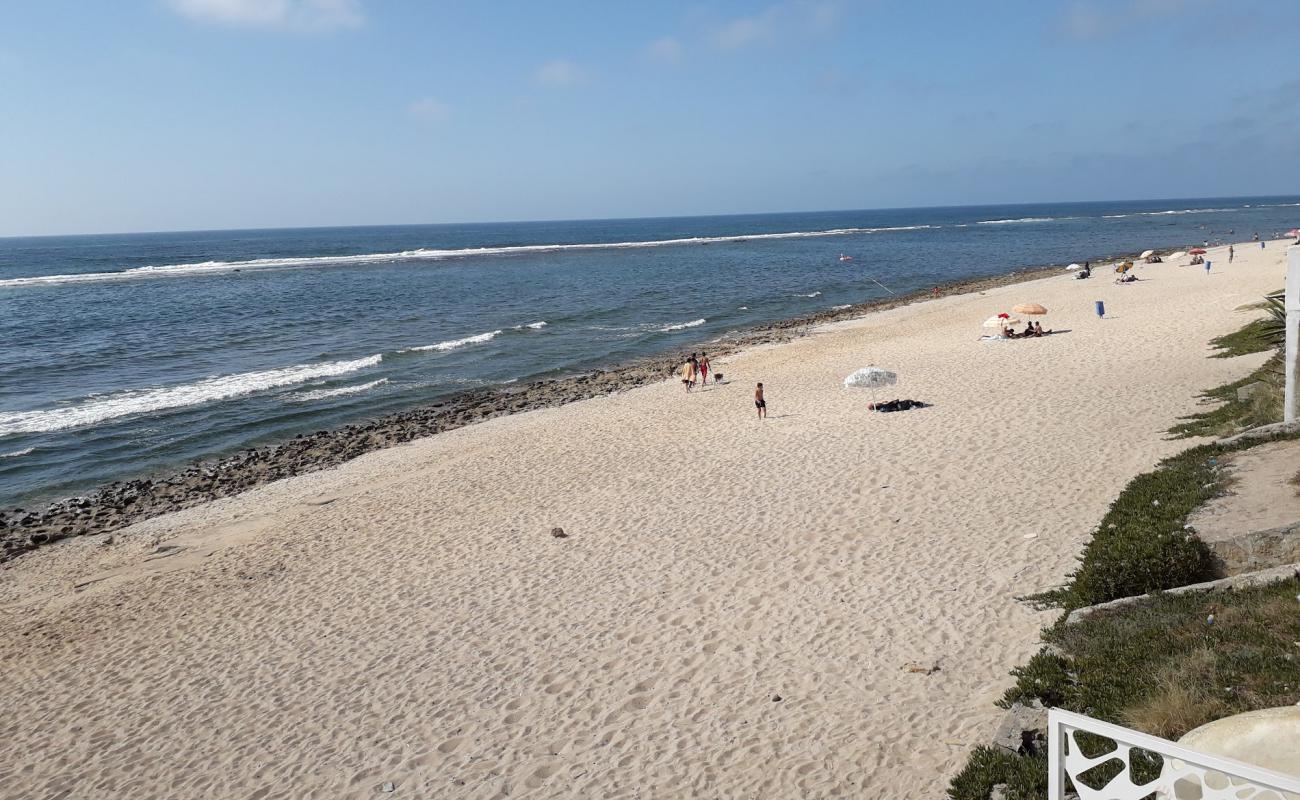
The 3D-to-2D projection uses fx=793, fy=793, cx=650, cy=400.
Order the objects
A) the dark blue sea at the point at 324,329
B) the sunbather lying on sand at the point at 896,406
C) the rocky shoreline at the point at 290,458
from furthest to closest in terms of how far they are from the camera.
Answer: the dark blue sea at the point at 324,329 < the sunbather lying on sand at the point at 896,406 < the rocky shoreline at the point at 290,458

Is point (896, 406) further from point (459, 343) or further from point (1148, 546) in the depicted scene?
point (459, 343)

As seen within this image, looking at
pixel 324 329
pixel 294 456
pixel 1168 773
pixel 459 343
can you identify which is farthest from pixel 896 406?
pixel 324 329

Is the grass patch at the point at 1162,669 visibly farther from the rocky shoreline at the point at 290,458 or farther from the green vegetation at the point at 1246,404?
the rocky shoreline at the point at 290,458

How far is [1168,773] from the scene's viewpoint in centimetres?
315

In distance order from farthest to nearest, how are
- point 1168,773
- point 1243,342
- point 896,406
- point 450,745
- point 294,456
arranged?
1. point 294,456
2. point 1243,342
3. point 896,406
4. point 450,745
5. point 1168,773

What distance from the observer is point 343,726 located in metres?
8.34

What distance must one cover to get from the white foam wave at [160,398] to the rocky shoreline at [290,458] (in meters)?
6.49

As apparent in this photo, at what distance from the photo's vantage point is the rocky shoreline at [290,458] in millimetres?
16719

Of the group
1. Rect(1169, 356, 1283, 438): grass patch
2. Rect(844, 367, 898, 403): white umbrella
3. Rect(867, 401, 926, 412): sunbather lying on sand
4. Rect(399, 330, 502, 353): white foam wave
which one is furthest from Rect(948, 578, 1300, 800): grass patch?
Rect(399, 330, 502, 353): white foam wave

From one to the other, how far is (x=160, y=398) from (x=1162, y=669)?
29281mm

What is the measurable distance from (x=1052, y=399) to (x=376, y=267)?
81.4 meters

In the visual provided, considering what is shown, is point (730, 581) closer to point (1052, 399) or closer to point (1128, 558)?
point (1128, 558)

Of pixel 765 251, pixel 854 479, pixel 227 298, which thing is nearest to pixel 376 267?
pixel 227 298

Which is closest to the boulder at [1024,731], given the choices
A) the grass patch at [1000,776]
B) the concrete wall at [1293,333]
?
the grass patch at [1000,776]
